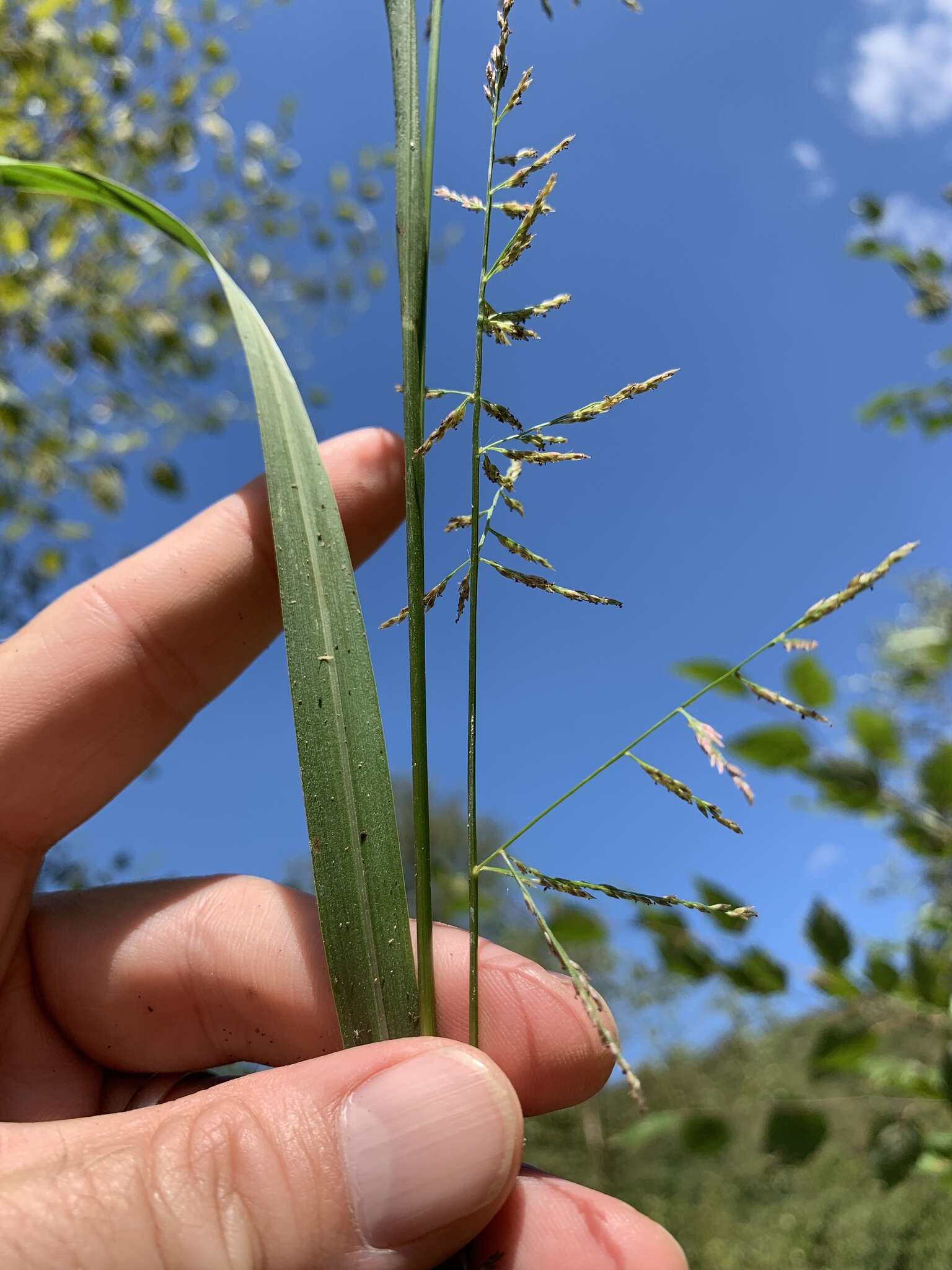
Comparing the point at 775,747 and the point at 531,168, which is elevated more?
the point at 531,168

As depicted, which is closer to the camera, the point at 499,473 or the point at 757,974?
the point at 499,473

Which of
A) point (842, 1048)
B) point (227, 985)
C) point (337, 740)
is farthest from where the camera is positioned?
point (227, 985)

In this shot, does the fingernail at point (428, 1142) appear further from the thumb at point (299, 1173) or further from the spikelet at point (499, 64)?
the spikelet at point (499, 64)

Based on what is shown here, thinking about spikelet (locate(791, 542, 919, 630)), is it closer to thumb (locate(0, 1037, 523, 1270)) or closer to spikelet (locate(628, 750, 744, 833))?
spikelet (locate(628, 750, 744, 833))

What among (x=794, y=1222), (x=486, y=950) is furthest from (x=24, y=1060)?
(x=794, y=1222)

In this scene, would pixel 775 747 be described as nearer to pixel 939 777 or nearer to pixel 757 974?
pixel 939 777

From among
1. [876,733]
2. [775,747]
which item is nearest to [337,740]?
[775,747]

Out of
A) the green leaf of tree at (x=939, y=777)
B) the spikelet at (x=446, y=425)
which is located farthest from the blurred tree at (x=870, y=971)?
the spikelet at (x=446, y=425)
